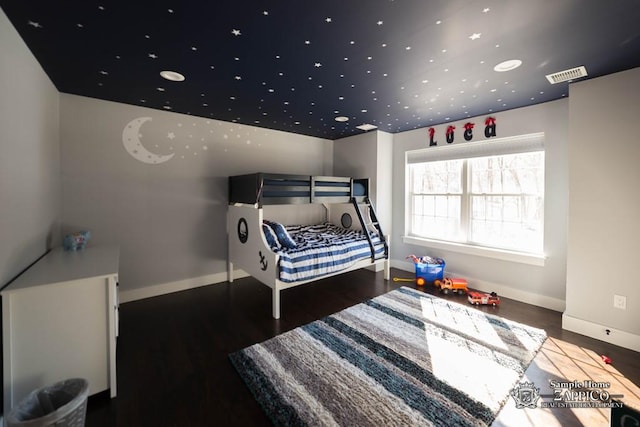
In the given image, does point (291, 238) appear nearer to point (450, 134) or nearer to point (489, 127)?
point (450, 134)

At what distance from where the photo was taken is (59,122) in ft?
8.66

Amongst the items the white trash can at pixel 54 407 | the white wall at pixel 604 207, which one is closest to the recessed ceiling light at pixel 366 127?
the white wall at pixel 604 207

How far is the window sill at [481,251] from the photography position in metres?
3.07

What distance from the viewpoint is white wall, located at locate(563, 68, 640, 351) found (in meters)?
2.21

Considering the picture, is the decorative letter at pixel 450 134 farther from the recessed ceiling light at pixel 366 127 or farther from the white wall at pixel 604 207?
the white wall at pixel 604 207

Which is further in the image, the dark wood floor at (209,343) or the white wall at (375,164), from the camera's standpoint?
the white wall at (375,164)

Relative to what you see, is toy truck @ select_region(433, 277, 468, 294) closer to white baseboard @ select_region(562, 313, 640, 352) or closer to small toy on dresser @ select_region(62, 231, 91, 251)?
white baseboard @ select_region(562, 313, 640, 352)

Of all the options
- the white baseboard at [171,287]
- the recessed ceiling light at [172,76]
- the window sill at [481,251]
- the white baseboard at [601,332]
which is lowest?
the white baseboard at [601,332]

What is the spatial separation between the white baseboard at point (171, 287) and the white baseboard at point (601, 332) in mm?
3811

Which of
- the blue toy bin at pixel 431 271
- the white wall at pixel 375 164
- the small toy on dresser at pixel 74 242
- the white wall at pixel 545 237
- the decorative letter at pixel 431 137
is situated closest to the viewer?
the small toy on dresser at pixel 74 242

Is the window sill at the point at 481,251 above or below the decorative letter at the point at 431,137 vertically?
below

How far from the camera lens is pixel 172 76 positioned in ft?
7.51

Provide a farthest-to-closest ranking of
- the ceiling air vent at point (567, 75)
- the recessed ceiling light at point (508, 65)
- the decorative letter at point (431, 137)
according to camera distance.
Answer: the decorative letter at point (431, 137), the ceiling air vent at point (567, 75), the recessed ceiling light at point (508, 65)

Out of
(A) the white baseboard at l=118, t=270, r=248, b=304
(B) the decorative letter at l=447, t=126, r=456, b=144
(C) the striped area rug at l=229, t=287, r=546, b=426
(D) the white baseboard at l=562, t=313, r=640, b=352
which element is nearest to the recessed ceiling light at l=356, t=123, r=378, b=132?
(B) the decorative letter at l=447, t=126, r=456, b=144
